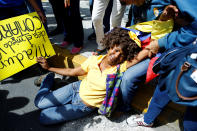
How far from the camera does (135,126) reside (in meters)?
1.90

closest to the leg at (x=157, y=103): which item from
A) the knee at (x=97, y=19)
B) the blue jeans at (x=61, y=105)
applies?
the blue jeans at (x=61, y=105)

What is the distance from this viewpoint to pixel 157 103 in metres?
1.59

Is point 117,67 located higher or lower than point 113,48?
lower

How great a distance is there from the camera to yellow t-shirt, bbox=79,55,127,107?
1.71 meters

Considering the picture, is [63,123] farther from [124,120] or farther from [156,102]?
[156,102]

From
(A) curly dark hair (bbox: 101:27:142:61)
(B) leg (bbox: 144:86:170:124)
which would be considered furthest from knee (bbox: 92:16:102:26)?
(B) leg (bbox: 144:86:170:124)

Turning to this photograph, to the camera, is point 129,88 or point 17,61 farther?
point 17,61

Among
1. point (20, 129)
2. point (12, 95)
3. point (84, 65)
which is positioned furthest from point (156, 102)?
point (12, 95)

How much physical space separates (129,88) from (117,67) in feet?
0.96

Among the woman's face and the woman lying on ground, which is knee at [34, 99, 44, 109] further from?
the woman's face

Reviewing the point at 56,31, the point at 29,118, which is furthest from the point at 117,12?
the point at 29,118

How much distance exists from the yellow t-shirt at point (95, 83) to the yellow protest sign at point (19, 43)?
80cm

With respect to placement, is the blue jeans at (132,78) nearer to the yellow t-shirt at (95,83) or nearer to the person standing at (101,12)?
the yellow t-shirt at (95,83)

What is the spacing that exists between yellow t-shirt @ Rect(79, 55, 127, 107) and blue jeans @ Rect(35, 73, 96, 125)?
0.46 ft
